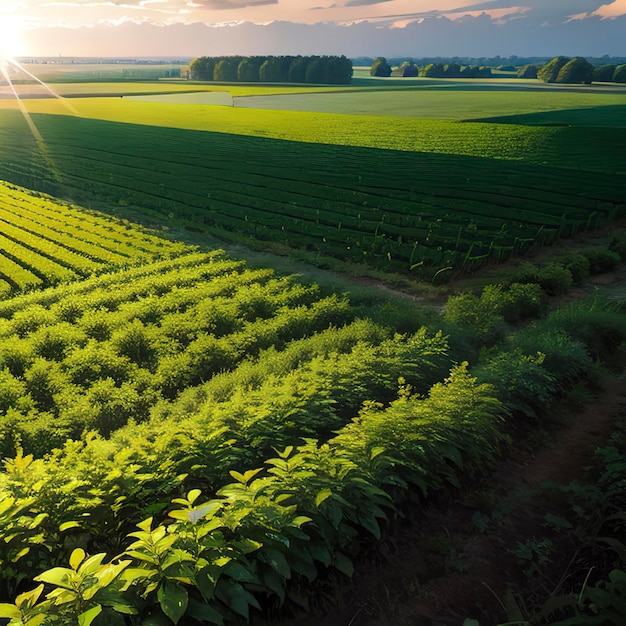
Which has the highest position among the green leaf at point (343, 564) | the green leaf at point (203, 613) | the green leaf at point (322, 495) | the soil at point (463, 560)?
the green leaf at point (322, 495)

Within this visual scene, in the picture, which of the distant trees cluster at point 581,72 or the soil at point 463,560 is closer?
the soil at point 463,560

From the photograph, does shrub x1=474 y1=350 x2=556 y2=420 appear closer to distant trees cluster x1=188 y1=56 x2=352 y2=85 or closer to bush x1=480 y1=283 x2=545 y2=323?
bush x1=480 y1=283 x2=545 y2=323

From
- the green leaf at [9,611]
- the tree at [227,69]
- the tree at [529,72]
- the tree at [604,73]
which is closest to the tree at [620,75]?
the tree at [604,73]

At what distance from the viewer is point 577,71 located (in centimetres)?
7138

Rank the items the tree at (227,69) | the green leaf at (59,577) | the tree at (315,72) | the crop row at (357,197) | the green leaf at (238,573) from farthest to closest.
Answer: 1. the tree at (227,69)
2. the tree at (315,72)
3. the crop row at (357,197)
4. the green leaf at (238,573)
5. the green leaf at (59,577)

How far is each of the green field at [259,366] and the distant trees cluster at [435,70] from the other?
8458 cm

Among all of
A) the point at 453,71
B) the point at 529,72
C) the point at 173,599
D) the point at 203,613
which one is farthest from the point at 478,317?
the point at 453,71

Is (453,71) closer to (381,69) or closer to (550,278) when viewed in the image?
(381,69)

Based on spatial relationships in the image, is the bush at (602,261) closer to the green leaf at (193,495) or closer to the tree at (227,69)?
the green leaf at (193,495)

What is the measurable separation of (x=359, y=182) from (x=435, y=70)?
101 metres

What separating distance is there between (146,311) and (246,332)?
2635mm

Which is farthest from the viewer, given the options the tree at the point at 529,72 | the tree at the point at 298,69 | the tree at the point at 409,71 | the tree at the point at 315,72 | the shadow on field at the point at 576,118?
the tree at the point at 409,71

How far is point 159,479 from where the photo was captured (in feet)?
16.5

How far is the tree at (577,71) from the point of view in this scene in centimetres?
7019
